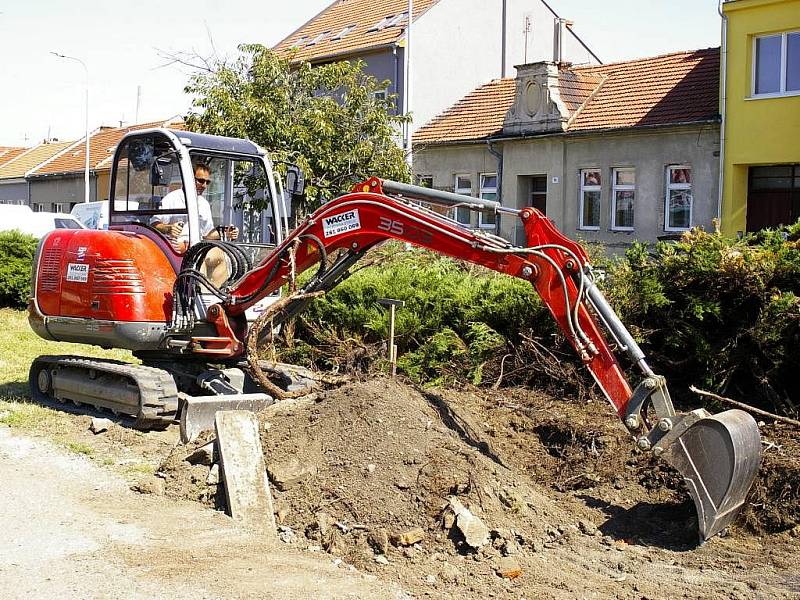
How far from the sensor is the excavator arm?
6.40 metres

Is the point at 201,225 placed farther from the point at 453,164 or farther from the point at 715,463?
the point at 453,164

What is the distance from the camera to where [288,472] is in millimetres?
7344

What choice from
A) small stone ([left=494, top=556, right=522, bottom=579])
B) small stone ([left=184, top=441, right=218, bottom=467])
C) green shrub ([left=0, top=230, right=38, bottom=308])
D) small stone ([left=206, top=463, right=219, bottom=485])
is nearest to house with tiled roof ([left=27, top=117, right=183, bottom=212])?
green shrub ([left=0, top=230, right=38, bottom=308])

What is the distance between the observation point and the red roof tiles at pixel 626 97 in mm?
24609

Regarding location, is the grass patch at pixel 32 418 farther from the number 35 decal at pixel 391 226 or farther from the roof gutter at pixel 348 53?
the roof gutter at pixel 348 53

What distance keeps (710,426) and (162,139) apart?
231 inches

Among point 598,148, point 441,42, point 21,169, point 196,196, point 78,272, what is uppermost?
point 441,42

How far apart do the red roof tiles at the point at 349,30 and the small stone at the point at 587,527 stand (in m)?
25.0

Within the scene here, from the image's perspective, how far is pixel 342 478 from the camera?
720cm

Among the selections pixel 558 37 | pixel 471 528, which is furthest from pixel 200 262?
pixel 558 37

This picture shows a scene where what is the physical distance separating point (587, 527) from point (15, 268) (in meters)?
16.6

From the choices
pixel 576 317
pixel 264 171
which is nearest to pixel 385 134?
pixel 264 171

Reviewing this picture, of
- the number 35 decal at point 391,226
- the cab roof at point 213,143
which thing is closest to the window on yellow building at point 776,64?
the cab roof at point 213,143

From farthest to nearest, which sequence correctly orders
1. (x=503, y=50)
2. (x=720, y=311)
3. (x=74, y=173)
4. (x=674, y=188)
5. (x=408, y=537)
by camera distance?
(x=74, y=173), (x=503, y=50), (x=674, y=188), (x=720, y=311), (x=408, y=537)
